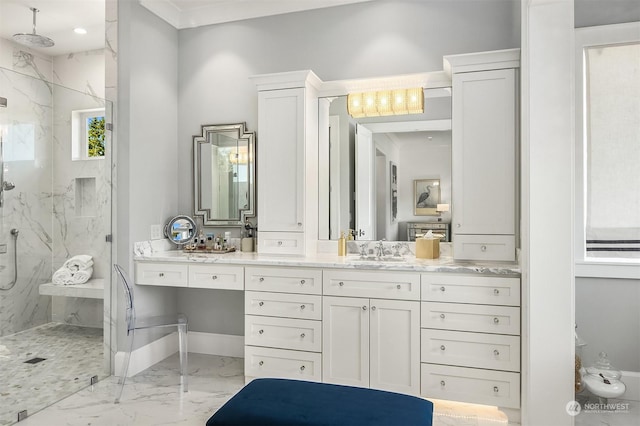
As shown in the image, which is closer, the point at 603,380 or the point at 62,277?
the point at 603,380

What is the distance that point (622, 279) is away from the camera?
2.85 metres

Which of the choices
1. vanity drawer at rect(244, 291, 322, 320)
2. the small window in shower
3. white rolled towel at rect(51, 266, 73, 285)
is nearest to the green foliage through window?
the small window in shower

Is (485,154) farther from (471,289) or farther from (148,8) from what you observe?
(148,8)

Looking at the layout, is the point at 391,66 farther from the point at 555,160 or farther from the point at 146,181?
the point at 146,181

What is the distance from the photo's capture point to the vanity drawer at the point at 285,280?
286cm

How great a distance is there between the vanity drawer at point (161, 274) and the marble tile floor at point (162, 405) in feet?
2.33

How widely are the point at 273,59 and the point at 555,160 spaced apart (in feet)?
7.76

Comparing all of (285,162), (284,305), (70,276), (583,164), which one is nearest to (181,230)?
(70,276)

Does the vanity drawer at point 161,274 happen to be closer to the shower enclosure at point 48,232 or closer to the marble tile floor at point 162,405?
the shower enclosure at point 48,232

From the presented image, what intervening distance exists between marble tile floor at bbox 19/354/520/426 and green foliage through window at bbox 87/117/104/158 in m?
1.69

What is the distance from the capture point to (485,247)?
278cm

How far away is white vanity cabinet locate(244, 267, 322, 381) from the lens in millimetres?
2859

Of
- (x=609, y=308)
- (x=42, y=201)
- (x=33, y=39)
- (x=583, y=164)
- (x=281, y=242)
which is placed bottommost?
(x=609, y=308)

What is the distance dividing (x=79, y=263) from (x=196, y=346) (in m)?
1.28
